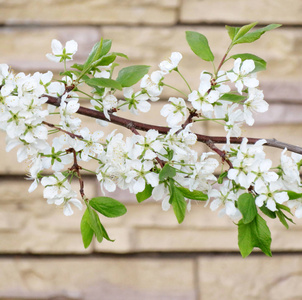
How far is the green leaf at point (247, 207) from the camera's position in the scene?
13.8 inches

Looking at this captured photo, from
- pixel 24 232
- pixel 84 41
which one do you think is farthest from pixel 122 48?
pixel 24 232

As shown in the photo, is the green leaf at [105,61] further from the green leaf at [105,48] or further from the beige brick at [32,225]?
the beige brick at [32,225]

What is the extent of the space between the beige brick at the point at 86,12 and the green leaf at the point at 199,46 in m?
0.65

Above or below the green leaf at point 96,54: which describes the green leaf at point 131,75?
below

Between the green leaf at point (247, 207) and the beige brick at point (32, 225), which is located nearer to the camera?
the green leaf at point (247, 207)

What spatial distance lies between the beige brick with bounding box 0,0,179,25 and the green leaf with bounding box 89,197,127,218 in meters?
0.74

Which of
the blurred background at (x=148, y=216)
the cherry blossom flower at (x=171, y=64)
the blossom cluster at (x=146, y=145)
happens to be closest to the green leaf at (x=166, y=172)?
the blossom cluster at (x=146, y=145)

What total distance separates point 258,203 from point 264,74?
759 mm

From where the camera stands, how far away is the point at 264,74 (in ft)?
3.50

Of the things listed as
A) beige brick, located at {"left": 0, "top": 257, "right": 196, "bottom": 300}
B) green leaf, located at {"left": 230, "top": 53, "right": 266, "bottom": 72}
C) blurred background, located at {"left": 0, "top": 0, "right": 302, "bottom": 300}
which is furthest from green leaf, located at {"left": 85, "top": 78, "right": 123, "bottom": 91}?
beige brick, located at {"left": 0, "top": 257, "right": 196, "bottom": 300}

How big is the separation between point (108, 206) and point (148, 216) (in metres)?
0.71

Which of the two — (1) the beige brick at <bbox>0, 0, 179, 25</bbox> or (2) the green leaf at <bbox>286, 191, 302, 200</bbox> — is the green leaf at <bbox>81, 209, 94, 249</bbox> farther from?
(1) the beige brick at <bbox>0, 0, 179, 25</bbox>

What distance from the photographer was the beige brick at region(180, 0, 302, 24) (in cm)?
105

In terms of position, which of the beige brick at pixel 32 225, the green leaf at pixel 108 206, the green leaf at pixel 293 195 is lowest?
the beige brick at pixel 32 225
